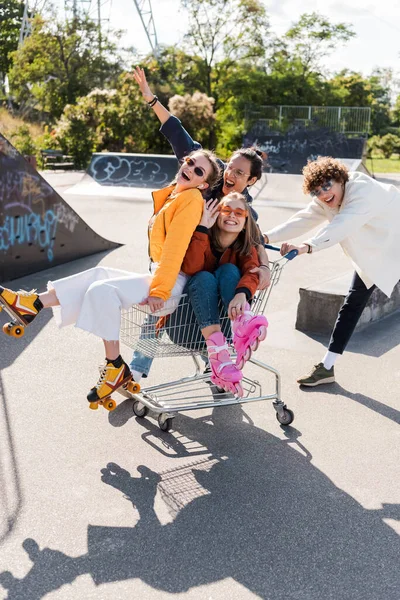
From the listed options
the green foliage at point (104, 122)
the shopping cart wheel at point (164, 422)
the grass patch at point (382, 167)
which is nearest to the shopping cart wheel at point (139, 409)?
the shopping cart wheel at point (164, 422)

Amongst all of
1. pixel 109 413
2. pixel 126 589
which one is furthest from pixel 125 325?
pixel 126 589

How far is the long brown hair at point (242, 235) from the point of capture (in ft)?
14.4

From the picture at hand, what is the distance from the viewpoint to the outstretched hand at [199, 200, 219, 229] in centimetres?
430

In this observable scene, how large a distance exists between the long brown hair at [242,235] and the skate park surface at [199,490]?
4.37 feet

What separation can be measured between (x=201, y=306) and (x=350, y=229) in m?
1.54

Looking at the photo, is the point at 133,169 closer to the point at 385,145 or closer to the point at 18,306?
the point at 18,306

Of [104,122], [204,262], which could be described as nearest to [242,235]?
[204,262]

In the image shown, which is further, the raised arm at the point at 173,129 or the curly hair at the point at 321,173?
the raised arm at the point at 173,129

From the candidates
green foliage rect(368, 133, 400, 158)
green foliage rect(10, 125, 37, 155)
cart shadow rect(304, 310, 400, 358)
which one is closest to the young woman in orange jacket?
cart shadow rect(304, 310, 400, 358)

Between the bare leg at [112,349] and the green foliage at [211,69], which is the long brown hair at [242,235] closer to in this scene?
the bare leg at [112,349]

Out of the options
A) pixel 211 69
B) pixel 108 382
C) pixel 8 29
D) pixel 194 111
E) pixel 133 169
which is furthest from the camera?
pixel 8 29

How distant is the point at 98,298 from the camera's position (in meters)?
3.89

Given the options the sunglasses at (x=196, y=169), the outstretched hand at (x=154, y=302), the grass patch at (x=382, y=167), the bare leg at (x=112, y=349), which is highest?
the sunglasses at (x=196, y=169)

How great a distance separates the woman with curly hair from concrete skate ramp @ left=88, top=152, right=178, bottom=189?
1459cm
